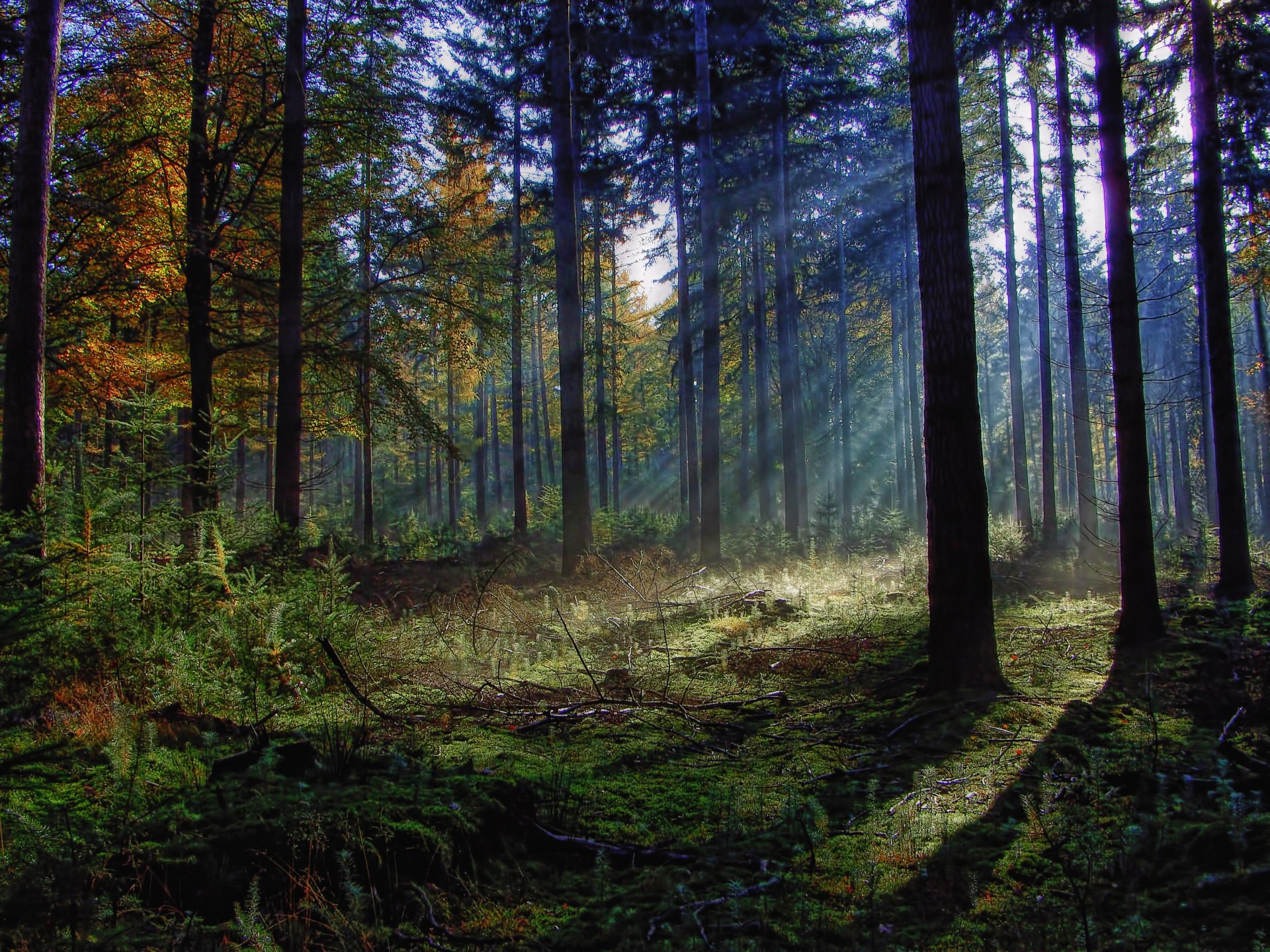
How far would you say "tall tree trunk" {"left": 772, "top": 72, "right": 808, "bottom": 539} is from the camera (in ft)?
64.6

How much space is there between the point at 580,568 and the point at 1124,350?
27.8ft

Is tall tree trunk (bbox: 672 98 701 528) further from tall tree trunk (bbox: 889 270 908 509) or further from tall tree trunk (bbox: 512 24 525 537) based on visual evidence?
tall tree trunk (bbox: 889 270 908 509)

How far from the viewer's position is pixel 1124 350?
7.10 meters

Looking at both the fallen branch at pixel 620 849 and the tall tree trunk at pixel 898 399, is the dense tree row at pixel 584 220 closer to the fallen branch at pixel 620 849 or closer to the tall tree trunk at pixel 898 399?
the tall tree trunk at pixel 898 399

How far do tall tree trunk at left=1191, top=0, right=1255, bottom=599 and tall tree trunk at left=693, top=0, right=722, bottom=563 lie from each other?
25.6 feet

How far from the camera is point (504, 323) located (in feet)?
42.8

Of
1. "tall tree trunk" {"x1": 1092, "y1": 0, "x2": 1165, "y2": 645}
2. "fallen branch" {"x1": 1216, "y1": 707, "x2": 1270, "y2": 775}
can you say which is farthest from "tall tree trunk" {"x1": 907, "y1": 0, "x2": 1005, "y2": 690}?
Answer: "tall tree trunk" {"x1": 1092, "y1": 0, "x2": 1165, "y2": 645}

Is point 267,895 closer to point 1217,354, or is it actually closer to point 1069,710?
point 1069,710

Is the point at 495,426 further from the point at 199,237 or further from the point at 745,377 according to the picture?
the point at 199,237

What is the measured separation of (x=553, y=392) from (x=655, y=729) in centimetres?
3679

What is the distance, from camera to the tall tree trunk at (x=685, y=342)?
17.5 m

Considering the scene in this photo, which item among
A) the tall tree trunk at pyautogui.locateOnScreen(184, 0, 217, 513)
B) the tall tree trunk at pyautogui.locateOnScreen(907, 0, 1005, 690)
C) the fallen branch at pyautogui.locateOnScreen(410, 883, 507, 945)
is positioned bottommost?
the fallen branch at pyautogui.locateOnScreen(410, 883, 507, 945)

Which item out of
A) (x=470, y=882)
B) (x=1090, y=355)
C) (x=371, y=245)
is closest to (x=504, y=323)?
(x=371, y=245)

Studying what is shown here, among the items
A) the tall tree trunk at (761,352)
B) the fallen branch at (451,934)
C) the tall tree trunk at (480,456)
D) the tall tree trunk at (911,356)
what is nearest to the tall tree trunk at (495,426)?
the tall tree trunk at (480,456)
